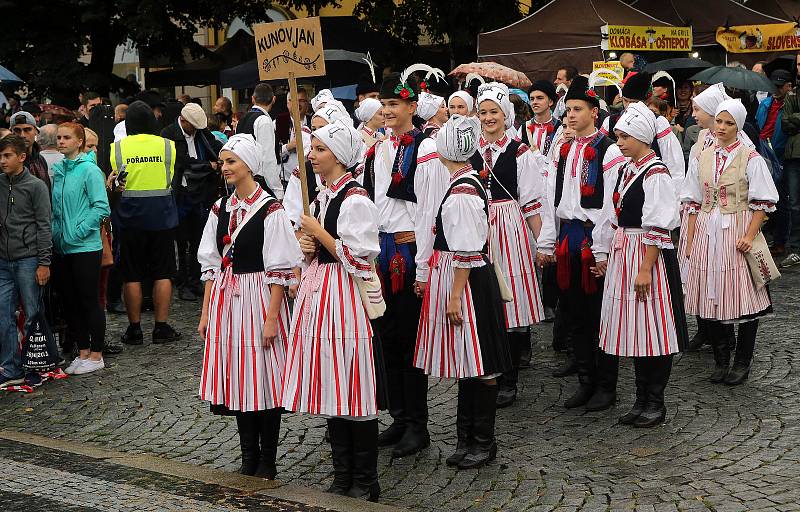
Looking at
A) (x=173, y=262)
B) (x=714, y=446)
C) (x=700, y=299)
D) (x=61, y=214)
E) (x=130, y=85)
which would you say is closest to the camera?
(x=714, y=446)

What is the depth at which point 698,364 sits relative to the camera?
9180 millimetres

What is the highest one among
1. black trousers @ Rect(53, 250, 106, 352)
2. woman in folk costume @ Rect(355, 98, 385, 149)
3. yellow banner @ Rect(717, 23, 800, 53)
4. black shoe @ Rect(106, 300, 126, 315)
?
yellow banner @ Rect(717, 23, 800, 53)

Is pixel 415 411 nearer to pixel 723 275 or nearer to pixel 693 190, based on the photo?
pixel 723 275

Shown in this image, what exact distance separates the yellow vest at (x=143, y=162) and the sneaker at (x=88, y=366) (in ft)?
5.70

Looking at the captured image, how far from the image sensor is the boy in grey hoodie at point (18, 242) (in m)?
8.96

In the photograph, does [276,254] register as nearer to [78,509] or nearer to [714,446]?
[78,509]

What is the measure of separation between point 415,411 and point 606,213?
6.17 feet

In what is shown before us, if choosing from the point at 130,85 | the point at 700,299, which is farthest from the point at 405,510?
the point at 130,85

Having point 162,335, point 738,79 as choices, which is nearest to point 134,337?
point 162,335

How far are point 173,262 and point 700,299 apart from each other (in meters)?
4.90

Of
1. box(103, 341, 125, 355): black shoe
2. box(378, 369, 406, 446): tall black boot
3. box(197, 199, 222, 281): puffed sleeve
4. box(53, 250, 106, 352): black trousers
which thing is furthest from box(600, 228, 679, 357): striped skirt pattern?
box(103, 341, 125, 355): black shoe

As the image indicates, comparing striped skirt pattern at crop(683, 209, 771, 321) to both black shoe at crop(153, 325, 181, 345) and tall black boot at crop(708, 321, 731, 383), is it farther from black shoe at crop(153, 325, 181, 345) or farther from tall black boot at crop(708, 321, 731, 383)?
black shoe at crop(153, 325, 181, 345)

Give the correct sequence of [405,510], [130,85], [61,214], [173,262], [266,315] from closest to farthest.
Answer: [405,510], [266,315], [61,214], [173,262], [130,85]

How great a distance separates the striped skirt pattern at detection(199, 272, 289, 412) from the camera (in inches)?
251
